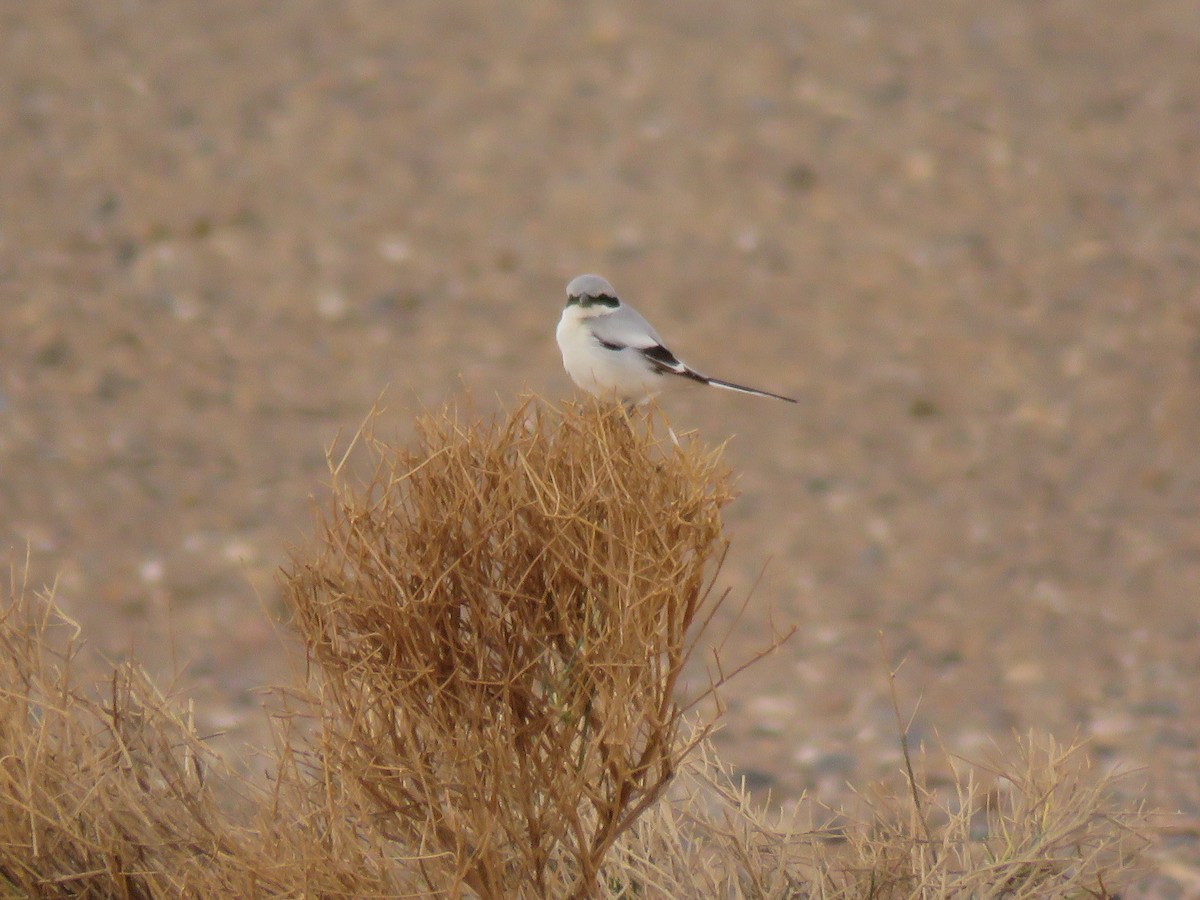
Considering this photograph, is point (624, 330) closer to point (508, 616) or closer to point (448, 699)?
point (508, 616)

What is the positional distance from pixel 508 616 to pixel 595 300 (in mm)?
1116

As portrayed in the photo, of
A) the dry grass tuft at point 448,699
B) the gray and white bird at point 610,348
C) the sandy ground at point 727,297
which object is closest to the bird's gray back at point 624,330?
the gray and white bird at point 610,348

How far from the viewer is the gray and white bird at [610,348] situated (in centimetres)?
360

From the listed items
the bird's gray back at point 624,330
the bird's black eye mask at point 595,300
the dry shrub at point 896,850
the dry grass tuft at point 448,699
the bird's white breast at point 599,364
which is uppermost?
the bird's black eye mask at point 595,300

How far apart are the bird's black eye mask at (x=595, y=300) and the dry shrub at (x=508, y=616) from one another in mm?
802

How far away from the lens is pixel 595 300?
12.3ft

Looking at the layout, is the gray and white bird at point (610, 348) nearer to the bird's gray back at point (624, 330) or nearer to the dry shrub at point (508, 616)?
the bird's gray back at point (624, 330)

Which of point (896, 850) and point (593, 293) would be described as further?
point (593, 293)

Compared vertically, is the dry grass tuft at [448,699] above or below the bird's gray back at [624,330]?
below

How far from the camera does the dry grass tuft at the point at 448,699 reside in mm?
2830

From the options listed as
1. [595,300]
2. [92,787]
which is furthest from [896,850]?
[92,787]

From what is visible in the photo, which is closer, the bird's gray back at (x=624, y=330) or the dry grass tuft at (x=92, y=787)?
the dry grass tuft at (x=92, y=787)

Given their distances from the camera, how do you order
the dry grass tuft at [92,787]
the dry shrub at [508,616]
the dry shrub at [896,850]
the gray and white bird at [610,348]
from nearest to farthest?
the dry shrub at [508,616], the dry grass tuft at [92,787], the dry shrub at [896,850], the gray and white bird at [610,348]

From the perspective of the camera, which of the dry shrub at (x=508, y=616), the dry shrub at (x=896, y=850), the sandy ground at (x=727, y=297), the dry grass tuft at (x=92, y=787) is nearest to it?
the dry shrub at (x=508, y=616)
